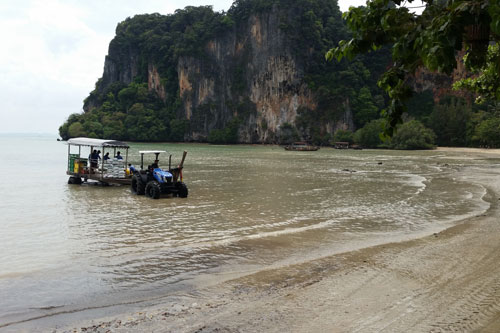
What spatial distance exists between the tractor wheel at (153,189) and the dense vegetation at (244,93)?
72731 millimetres

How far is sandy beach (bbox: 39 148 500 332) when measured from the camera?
4.88 meters

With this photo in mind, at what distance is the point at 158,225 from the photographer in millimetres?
11586

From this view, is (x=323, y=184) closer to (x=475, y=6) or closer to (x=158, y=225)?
(x=158, y=225)

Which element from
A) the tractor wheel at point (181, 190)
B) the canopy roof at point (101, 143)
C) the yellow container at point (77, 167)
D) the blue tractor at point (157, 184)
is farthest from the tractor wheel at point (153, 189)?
the yellow container at point (77, 167)

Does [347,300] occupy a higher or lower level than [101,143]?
lower

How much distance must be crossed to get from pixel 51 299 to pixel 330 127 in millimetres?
103635

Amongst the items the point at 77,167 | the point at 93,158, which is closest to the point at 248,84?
the point at 93,158

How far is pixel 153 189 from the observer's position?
1667cm

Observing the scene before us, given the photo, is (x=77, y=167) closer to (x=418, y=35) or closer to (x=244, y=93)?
(x=418, y=35)

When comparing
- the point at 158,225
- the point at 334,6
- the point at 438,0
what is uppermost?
the point at 334,6

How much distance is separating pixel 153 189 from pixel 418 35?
46.4 feet

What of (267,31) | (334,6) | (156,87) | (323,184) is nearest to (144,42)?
(156,87)

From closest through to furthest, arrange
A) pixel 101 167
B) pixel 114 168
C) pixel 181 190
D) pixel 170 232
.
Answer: pixel 170 232, pixel 181 190, pixel 114 168, pixel 101 167

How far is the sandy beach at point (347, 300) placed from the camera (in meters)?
4.88
